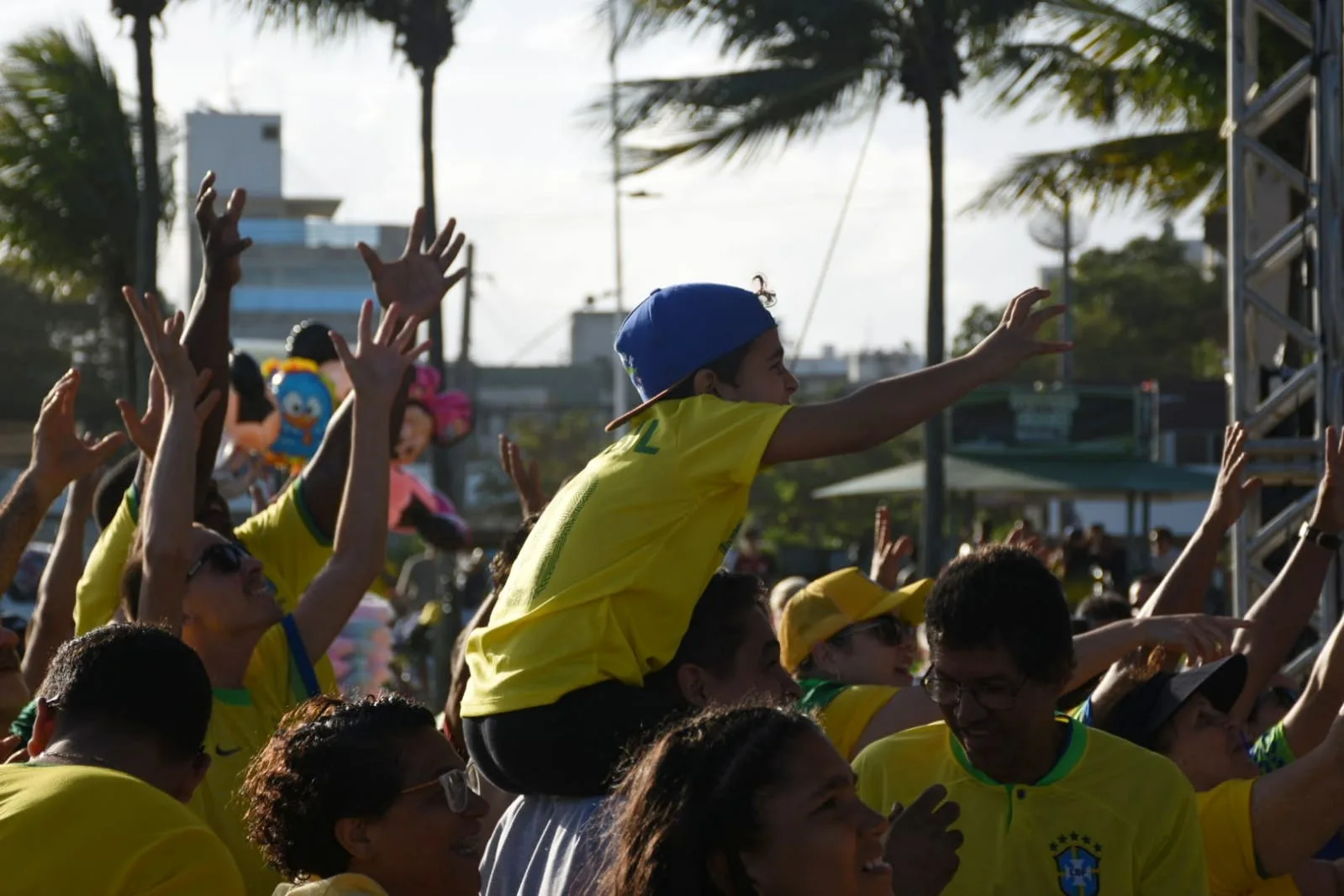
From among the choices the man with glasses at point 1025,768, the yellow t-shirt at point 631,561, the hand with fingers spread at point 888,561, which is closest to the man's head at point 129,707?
the yellow t-shirt at point 631,561

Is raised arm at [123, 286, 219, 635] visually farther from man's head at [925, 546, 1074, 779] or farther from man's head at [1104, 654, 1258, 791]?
man's head at [1104, 654, 1258, 791]

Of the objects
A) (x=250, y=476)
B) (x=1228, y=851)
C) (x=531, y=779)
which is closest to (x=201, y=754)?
(x=531, y=779)

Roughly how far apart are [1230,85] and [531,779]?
615 cm

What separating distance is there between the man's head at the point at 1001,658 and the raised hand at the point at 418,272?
6.59ft

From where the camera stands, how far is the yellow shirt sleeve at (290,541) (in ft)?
17.5

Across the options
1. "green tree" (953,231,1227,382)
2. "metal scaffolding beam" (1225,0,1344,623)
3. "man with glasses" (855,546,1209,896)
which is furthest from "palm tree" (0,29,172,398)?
"green tree" (953,231,1227,382)

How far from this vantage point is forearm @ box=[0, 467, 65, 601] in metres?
5.18

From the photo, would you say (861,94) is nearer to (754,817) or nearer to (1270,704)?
(1270,704)

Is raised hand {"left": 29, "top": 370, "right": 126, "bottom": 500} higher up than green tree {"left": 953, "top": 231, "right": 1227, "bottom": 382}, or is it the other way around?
green tree {"left": 953, "top": 231, "right": 1227, "bottom": 382}

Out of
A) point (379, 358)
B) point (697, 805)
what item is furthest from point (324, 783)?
point (379, 358)

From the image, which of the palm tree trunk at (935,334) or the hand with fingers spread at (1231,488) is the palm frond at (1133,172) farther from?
the hand with fingers spread at (1231,488)

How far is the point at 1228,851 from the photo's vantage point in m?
3.72

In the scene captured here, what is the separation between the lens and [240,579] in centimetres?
445

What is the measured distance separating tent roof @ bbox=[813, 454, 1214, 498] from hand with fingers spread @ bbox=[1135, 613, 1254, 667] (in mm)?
18233
